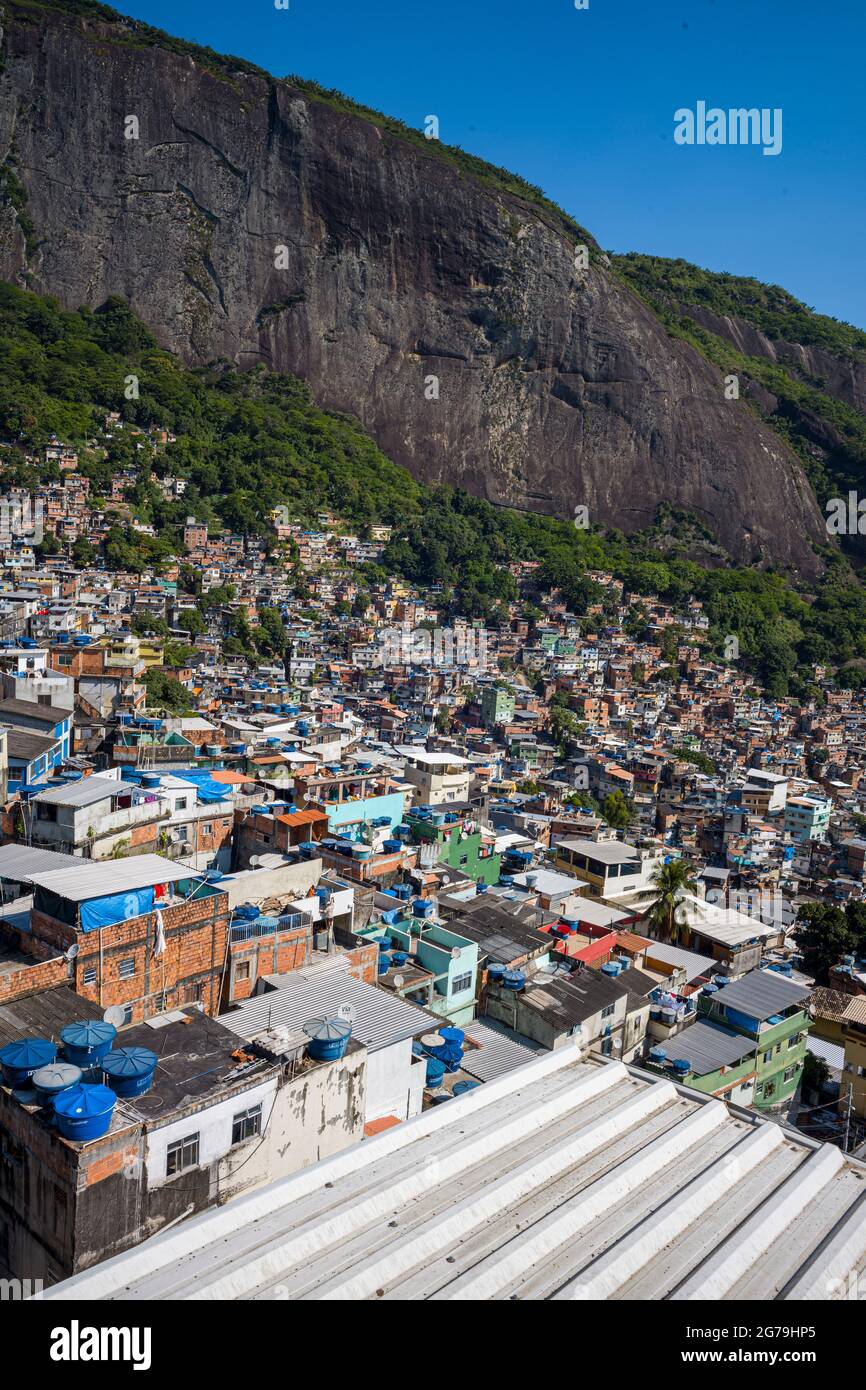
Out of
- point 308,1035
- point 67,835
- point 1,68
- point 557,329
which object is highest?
point 1,68

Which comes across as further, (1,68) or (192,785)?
(1,68)

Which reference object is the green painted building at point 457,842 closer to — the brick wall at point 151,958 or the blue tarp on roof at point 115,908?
the brick wall at point 151,958

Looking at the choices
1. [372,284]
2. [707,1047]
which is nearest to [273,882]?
[707,1047]

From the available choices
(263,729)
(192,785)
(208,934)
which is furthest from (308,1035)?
(263,729)

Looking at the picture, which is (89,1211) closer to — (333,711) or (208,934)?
(208,934)

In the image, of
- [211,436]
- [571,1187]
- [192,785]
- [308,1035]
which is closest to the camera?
[571,1187]

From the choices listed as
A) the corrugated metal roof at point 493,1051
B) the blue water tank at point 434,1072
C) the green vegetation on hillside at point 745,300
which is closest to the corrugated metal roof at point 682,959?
the corrugated metal roof at point 493,1051

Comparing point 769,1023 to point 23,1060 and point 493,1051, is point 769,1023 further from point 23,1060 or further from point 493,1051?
point 23,1060
